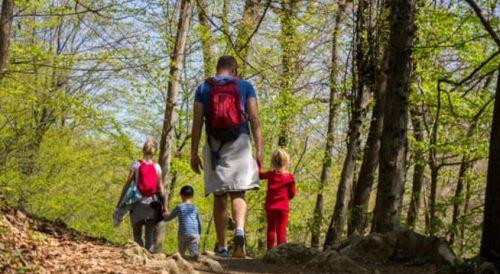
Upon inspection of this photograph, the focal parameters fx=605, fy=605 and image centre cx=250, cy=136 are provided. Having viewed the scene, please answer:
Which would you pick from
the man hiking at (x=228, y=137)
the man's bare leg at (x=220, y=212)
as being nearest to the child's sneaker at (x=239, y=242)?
the man hiking at (x=228, y=137)

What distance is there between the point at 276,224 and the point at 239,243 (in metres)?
2.02

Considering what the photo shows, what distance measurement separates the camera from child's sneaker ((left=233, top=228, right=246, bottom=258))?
575 centimetres

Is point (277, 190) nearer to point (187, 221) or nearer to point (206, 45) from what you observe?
point (187, 221)

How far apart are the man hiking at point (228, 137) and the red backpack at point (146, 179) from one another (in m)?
1.74

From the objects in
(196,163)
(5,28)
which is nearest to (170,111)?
(5,28)

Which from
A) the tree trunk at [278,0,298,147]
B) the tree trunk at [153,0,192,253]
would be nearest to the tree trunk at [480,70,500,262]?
the tree trunk at [153,0,192,253]

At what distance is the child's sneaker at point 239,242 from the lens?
18.9ft

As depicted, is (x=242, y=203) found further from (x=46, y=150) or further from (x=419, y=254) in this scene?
(x=46, y=150)

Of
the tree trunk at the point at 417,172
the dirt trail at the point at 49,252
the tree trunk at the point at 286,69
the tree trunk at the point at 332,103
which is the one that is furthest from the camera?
the tree trunk at the point at 286,69

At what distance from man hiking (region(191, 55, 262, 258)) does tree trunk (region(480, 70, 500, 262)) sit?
207 cm

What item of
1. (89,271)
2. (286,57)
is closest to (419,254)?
(89,271)

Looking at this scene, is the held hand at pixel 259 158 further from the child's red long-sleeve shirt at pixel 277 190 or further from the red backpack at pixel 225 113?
the child's red long-sleeve shirt at pixel 277 190

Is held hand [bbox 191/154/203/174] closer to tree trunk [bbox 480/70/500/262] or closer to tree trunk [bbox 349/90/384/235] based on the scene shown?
tree trunk [bbox 480/70/500/262]

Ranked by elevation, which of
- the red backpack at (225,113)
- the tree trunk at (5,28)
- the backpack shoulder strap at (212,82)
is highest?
the tree trunk at (5,28)
